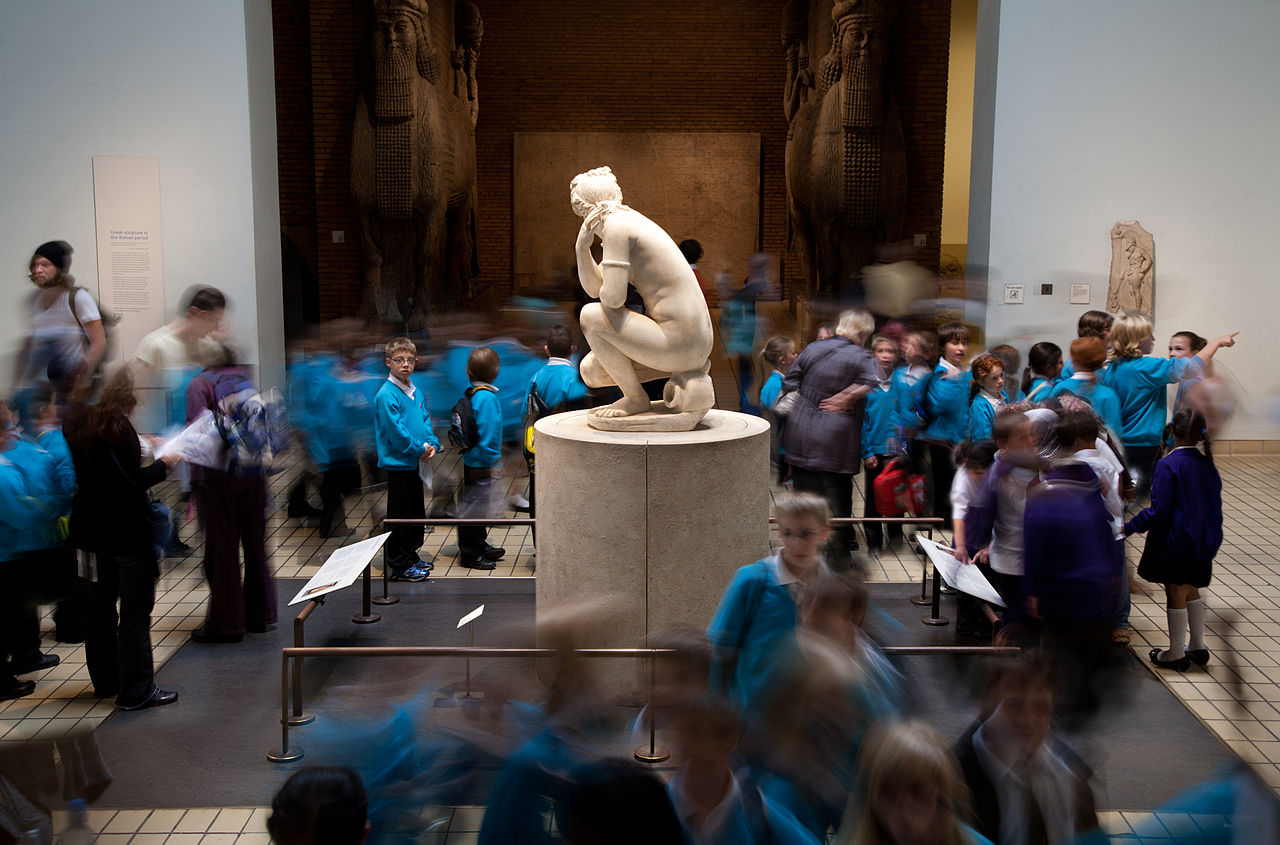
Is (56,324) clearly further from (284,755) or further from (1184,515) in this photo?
(1184,515)

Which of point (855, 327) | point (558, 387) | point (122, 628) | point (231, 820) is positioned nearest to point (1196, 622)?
point (855, 327)

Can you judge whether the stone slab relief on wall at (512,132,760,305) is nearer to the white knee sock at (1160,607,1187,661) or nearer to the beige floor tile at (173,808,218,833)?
the white knee sock at (1160,607,1187,661)

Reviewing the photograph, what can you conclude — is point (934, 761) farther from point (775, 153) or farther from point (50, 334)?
point (775, 153)

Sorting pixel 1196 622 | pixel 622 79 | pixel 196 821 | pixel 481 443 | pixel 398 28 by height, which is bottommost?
pixel 196 821

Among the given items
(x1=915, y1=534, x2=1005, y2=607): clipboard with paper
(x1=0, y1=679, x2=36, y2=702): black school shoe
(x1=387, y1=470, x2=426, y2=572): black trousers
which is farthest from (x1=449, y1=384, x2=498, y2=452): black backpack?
(x1=915, y1=534, x2=1005, y2=607): clipboard with paper

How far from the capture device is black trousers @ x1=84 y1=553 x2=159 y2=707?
5340 millimetres

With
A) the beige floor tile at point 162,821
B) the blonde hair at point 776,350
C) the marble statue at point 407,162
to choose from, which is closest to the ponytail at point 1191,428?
the blonde hair at point 776,350

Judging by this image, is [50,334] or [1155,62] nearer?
[50,334]

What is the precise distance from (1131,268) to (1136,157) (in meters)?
0.98

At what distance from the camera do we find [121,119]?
1007cm

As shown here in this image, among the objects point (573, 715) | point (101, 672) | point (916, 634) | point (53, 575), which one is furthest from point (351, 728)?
point (916, 634)

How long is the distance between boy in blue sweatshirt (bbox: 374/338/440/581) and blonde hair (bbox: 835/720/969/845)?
479 cm

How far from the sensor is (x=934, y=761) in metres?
2.60

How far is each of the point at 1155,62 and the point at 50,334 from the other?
9116 millimetres
